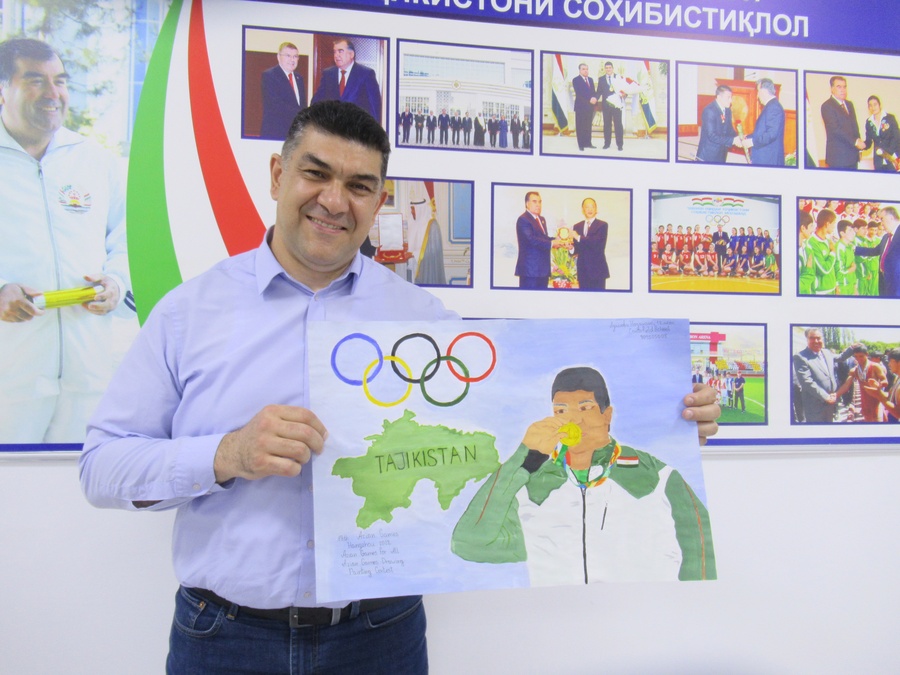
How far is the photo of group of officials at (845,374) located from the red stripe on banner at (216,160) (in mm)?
1657

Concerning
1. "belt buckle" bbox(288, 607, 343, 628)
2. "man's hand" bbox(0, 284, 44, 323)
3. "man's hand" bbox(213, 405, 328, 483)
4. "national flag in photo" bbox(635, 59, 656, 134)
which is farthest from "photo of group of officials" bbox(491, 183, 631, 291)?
"man's hand" bbox(0, 284, 44, 323)

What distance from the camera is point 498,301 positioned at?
172 cm

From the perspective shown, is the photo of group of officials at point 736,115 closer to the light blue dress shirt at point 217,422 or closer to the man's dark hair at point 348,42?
the man's dark hair at point 348,42

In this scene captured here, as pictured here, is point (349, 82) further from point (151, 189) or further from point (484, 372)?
point (484, 372)

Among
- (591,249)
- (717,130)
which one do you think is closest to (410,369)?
(591,249)

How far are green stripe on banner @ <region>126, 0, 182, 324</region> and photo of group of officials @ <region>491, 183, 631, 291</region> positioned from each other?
90 centimetres

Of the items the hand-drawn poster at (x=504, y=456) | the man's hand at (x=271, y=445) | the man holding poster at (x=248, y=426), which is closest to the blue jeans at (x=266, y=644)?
the man holding poster at (x=248, y=426)

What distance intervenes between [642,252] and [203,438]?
1313 mm

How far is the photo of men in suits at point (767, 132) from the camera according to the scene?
184 cm

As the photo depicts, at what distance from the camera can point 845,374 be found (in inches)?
74.5

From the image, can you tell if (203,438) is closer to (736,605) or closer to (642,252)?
(642,252)

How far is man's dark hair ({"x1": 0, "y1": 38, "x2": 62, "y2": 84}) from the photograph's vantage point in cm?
152

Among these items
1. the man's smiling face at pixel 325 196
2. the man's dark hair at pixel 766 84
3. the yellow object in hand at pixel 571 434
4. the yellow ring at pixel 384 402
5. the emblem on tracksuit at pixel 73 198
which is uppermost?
the man's dark hair at pixel 766 84

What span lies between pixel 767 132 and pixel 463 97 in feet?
3.10
